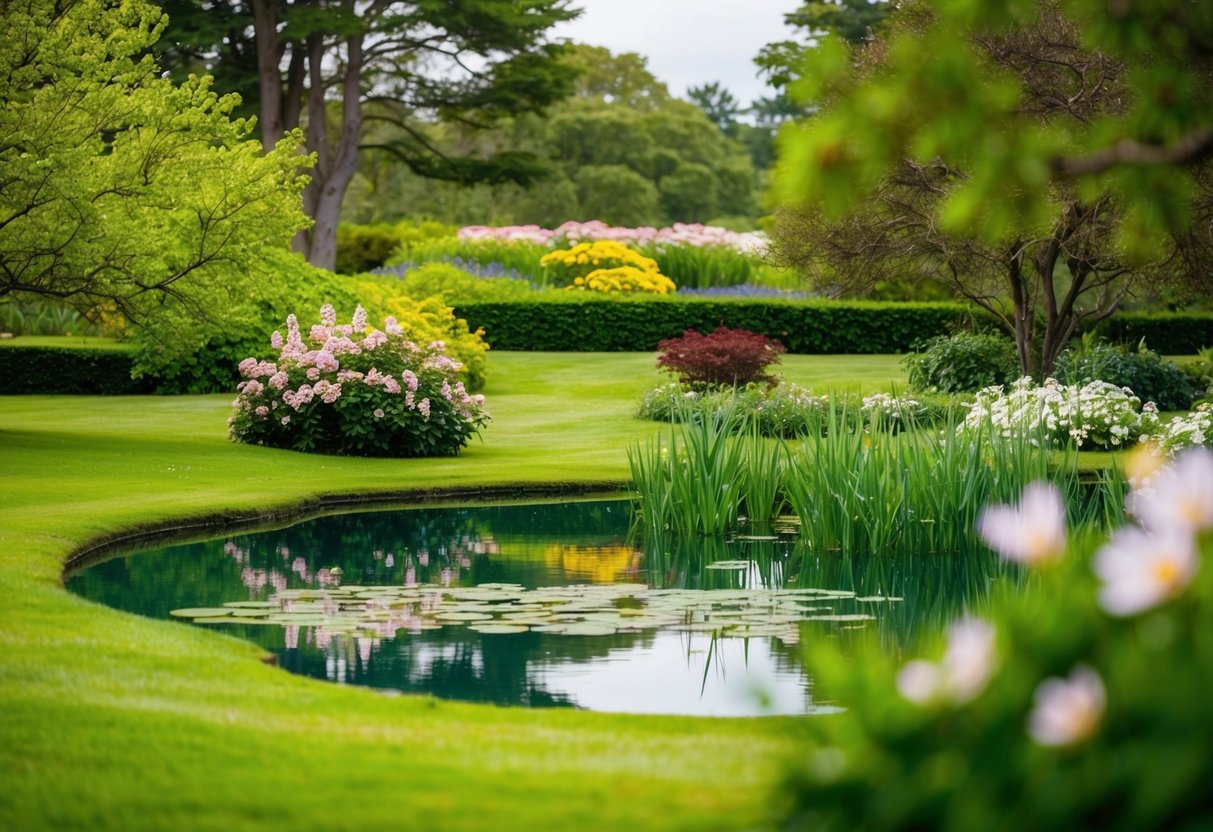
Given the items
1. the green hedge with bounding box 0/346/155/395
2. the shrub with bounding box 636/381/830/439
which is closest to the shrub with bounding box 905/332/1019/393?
the shrub with bounding box 636/381/830/439

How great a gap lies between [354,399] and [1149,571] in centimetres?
1380

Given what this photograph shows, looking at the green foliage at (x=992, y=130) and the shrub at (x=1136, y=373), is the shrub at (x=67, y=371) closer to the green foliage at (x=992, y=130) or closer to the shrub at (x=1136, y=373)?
the shrub at (x=1136, y=373)

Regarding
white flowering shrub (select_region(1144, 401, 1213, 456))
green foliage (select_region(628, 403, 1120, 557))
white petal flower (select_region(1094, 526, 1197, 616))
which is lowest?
green foliage (select_region(628, 403, 1120, 557))

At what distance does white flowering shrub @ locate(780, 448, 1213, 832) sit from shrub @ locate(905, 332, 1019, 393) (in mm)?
17566

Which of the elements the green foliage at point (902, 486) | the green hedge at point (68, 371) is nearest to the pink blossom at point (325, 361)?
the green foliage at point (902, 486)

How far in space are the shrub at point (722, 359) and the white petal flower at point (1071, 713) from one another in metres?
17.3

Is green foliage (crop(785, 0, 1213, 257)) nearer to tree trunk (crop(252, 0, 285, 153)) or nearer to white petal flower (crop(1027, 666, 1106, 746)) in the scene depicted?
white petal flower (crop(1027, 666, 1106, 746))

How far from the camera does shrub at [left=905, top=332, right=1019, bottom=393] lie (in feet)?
67.5

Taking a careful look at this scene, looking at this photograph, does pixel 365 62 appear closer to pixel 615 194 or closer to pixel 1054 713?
pixel 615 194

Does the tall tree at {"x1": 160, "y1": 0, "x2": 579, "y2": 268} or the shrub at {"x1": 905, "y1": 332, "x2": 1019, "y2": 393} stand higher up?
the tall tree at {"x1": 160, "y1": 0, "x2": 579, "y2": 268}

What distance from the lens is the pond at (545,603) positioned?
725 centimetres

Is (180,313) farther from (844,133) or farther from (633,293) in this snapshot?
(633,293)

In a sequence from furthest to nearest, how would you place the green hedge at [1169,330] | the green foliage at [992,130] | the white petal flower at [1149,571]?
the green hedge at [1169,330]
the green foliage at [992,130]
the white petal flower at [1149,571]

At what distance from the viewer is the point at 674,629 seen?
830 centimetres
